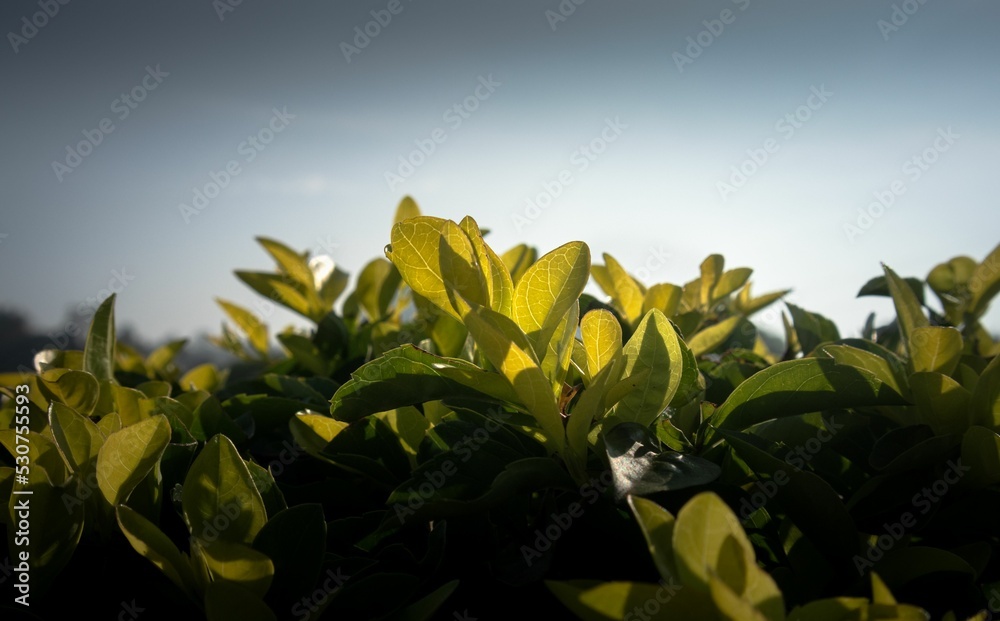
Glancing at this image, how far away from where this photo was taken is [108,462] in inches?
40.4

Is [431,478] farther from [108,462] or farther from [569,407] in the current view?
[108,462]

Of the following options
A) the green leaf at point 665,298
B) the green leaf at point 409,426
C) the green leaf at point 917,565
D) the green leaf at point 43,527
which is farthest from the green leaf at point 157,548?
the green leaf at point 665,298

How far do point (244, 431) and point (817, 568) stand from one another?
1.09 metres

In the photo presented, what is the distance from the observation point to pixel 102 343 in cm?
158

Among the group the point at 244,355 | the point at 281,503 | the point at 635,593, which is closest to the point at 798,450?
the point at 635,593

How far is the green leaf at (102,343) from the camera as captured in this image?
157 centimetres

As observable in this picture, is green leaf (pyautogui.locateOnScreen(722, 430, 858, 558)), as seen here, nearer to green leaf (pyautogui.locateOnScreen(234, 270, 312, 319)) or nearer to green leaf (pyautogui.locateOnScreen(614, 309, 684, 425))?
green leaf (pyautogui.locateOnScreen(614, 309, 684, 425))

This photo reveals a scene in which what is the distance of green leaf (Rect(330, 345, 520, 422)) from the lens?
99cm

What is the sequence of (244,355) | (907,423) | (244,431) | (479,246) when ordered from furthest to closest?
(244,355) → (244,431) → (907,423) → (479,246)

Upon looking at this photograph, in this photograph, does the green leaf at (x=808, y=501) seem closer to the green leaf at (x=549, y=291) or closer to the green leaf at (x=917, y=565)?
the green leaf at (x=917, y=565)

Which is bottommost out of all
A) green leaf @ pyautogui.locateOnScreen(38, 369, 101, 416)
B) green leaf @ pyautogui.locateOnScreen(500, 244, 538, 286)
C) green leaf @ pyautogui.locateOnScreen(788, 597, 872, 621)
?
green leaf @ pyautogui.locateOnScreen(788, 597, 872, 621)

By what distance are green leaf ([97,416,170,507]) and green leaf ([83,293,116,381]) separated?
626 millimetres

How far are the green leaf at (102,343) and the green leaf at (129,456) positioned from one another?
63cm

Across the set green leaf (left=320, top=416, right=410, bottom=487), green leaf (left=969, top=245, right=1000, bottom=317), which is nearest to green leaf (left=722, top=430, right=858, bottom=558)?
green leaf (left=320, top=416, right=410, bottom=487)
